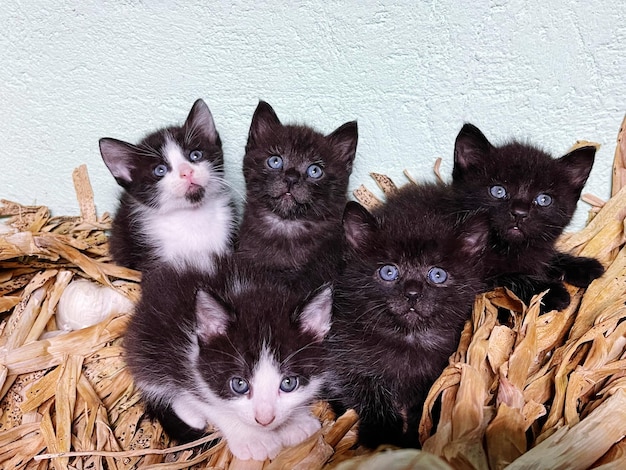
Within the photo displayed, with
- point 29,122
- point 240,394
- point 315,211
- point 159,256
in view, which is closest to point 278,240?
point 315,211

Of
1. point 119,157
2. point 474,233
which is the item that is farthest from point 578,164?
point 119,157

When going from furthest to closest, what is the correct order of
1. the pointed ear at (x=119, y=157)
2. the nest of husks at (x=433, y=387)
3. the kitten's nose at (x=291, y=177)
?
the pointed ear at (x=119, y=157) < the kitten's nose at (x=291, y=177) < the nest of husks at (x=433, y=387)

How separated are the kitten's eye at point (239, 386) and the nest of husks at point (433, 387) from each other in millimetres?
176

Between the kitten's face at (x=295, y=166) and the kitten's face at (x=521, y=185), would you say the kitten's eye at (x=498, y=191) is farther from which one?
the kitten's face at (x=295, y=166)

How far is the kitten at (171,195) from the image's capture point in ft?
6.03

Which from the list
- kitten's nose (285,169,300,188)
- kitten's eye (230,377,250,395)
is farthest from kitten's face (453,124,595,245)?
kitten's eye (230,377,250,395)

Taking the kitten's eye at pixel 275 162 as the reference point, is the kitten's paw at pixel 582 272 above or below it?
below

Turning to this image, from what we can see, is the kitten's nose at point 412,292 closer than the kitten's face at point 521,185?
Yes

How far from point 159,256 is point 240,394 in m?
0.67

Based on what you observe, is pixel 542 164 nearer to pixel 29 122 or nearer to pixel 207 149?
pixel 207 149

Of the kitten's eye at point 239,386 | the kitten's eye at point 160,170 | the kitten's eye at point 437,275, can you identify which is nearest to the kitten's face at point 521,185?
the kitten's eye at point 437,275

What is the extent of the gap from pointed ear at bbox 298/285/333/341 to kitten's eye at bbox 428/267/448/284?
0.81 feet

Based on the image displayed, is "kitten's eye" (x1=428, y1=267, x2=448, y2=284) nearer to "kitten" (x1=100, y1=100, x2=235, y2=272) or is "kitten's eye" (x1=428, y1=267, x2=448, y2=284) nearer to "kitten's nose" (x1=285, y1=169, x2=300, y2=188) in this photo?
"kitten's nose" (x1=285, y1=169, x2=300, y2=188)

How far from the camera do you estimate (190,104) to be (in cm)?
199
